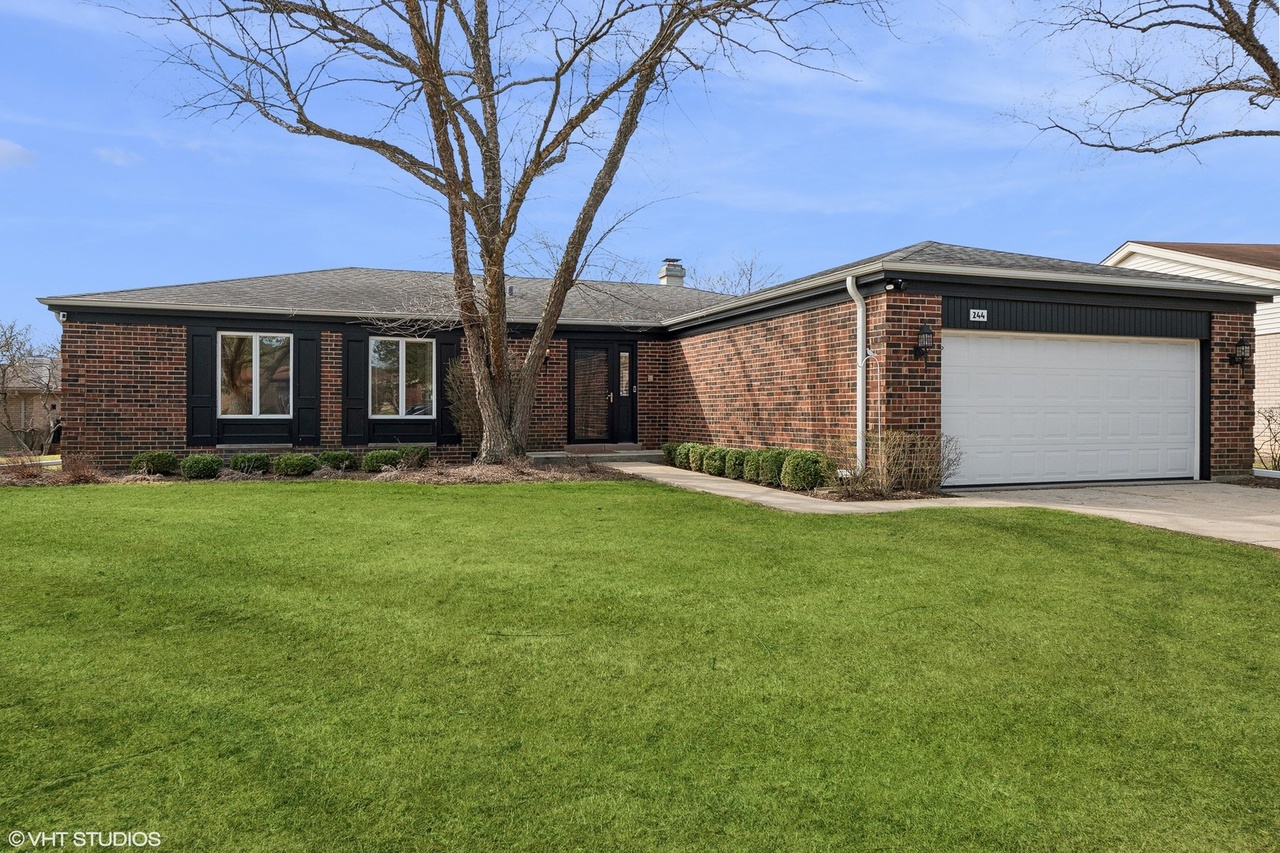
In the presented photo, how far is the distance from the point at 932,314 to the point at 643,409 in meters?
7.48

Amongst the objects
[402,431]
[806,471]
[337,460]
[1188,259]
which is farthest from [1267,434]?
[337,460]

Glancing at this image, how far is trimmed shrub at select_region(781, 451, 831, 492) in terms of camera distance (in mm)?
10281

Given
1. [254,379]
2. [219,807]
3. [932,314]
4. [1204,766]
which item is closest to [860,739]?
[1204,766]

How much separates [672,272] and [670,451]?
25.3 feet

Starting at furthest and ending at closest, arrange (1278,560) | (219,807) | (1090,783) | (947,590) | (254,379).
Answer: (254,379) → (1278,560) → (947,590) → (1090,783) → (219,807)

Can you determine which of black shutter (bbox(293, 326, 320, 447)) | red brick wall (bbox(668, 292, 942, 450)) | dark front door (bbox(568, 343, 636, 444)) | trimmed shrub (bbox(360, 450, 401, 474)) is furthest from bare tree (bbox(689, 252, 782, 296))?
trimmed shrub (bbox(360, 450, 401, 474))

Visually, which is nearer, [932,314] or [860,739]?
[860,739]

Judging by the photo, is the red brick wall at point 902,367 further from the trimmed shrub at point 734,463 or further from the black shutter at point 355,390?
the black shutter at point 355,390

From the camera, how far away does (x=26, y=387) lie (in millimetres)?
25094

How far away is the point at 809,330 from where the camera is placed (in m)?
11.4

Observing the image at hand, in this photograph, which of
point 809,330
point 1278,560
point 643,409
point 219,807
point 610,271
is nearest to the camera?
point 219,807

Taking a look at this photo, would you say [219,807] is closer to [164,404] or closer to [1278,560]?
[1278,560]

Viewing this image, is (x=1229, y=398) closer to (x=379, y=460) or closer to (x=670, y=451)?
(x=670, y=451)

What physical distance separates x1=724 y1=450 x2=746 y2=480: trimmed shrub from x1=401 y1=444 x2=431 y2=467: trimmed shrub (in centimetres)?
534
